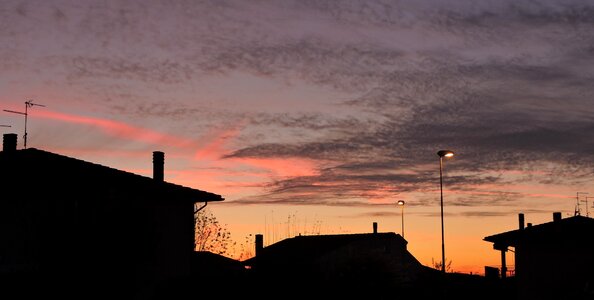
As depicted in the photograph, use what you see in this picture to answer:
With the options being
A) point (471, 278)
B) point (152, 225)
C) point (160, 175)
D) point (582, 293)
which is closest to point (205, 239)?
point (471, 278)

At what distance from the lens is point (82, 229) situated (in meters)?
26.0

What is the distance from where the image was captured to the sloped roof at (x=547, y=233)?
1194 inches

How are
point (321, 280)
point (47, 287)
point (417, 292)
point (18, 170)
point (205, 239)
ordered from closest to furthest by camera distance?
point (47, 287), point (18, 170), point (321, 280), point (417, 292), point (205, 239)

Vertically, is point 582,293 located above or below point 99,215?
below

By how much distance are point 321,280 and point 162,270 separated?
7.36 metres

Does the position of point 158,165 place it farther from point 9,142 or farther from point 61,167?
point 9,142

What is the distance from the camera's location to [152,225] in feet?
94.3

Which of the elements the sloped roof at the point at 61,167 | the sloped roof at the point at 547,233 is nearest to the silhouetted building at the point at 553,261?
the sloped roof at the point at 547,233

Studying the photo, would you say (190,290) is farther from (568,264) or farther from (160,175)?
(568,264)

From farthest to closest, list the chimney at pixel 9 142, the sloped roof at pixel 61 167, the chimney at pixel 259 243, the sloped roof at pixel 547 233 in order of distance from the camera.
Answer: the chimney at pixel 259 243 → the chimney at pixel 9 142 → the sloped roof at pixel 547 233 → the sloped roof at pixel 61 167

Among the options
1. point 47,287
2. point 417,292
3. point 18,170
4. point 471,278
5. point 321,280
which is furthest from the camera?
point 471,278

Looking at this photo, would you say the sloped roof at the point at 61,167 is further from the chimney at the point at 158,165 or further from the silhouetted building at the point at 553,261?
the silhouetted building at the point at 553,261

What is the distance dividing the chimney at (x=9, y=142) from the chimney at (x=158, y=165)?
255 inches

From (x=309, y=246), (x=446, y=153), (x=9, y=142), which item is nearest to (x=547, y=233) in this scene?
(x=446, y=153)
